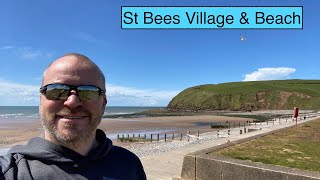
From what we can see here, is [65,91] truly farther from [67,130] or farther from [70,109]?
[67,130]

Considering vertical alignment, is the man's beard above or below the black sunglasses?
below

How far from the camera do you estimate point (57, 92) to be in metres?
1.85

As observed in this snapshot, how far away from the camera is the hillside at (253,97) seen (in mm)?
128250

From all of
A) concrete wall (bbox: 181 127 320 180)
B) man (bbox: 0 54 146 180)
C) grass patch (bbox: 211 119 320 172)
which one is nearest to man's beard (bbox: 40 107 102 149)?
man (bbox: 0 54 146 180)

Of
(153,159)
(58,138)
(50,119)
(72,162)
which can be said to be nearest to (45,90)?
(50,119)

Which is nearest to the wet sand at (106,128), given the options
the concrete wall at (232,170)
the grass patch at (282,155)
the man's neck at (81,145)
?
the grass patch at (282,155)

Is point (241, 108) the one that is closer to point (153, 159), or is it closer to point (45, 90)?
point (153, 159)

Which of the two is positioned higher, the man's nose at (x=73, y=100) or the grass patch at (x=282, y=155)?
the man's nose at (x=73, y=100)

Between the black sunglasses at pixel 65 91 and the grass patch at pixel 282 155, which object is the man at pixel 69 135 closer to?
the black sunglasses at pixel 65 91

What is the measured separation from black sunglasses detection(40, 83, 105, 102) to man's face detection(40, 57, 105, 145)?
23 millimetres

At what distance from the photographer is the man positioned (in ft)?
5.65

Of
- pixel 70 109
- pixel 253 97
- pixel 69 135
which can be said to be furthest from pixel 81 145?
pixel 253 97

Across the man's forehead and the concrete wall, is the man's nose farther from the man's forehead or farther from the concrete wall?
the concrete wall

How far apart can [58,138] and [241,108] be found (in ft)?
466
